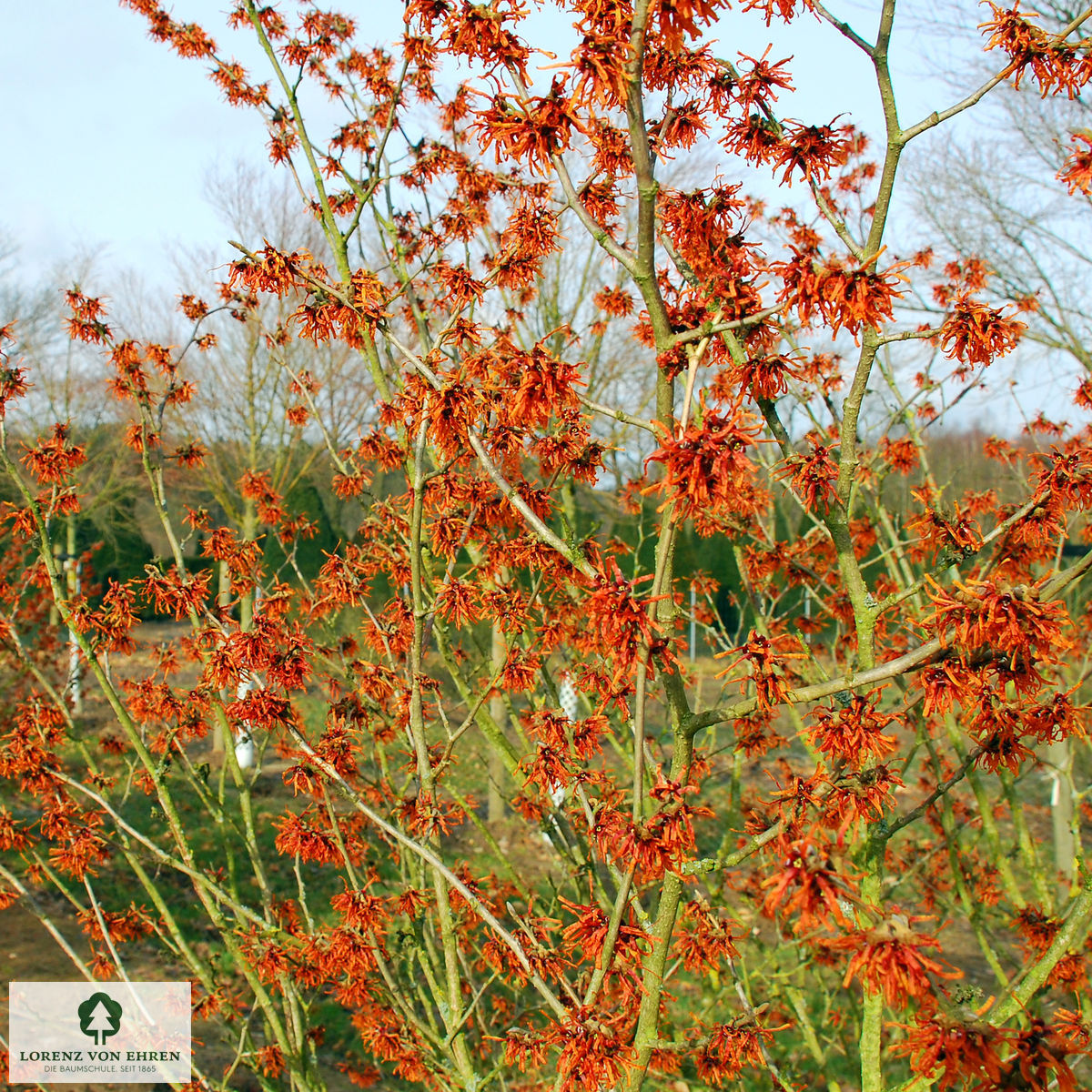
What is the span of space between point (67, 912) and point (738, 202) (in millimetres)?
8667

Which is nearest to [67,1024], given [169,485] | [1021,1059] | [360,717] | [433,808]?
[360,717]

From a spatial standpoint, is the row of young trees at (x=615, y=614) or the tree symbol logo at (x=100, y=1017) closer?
the row of young trees at (x=615, y=614)

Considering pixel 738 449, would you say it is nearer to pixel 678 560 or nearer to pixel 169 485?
pixel 678 560

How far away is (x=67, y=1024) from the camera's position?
5398 millimetres

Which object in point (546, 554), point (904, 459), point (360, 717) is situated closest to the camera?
point (546, 554)
